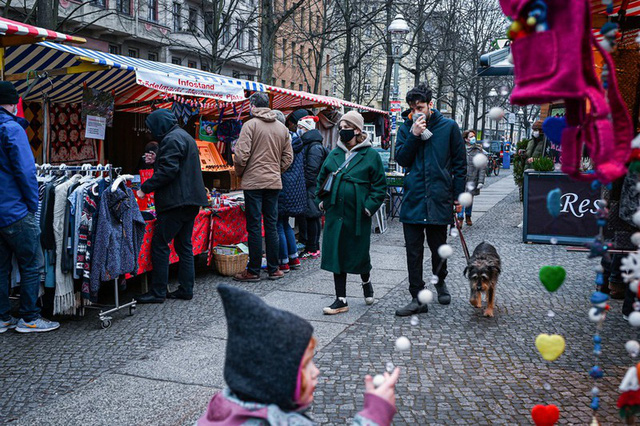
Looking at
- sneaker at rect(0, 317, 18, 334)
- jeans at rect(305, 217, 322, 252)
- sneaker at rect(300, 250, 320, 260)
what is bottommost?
sneaker at rect(0, 317, 18, 334)

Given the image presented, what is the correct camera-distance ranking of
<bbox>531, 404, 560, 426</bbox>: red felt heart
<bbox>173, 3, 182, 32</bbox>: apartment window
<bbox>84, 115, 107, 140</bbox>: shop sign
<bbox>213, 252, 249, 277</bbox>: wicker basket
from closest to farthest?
<bbox>531, 404, 560, 426</bbox>: red felt heart → <bbox>213, 252, 249, 277</bbox>: wicker basket → <bbox>84, 115, 107, 140</bbox>: shop sign → <bbox>173, 3, 182, 32</bbox>: apartment window

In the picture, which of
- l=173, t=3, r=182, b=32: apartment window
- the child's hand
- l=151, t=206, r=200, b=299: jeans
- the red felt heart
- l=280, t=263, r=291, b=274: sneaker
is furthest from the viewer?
l=173, t=3, r=182, b=32: apartment window

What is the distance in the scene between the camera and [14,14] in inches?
952

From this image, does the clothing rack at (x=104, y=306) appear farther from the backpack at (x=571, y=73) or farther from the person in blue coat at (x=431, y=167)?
the backpack at (x=571, y=73)

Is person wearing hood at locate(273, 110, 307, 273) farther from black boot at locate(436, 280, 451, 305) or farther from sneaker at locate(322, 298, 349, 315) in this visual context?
black boot at locate(436, 280, 451, 305)

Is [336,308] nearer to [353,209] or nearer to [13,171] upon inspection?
[353,209]

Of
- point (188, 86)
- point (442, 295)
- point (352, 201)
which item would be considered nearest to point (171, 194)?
point (352, 201)

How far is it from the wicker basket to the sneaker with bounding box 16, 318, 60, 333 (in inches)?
102

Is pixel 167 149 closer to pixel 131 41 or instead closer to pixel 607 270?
pixel 607 270

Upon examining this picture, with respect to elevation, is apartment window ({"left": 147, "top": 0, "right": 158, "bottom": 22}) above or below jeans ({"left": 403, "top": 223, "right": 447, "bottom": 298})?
above

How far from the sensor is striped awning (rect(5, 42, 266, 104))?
7246 mm

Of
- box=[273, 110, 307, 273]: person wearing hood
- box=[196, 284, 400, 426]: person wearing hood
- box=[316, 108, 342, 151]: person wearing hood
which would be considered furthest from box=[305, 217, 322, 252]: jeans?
box=[196, 284, 400, 426]: person wearing hood

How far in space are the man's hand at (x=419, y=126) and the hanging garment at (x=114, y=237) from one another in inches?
106

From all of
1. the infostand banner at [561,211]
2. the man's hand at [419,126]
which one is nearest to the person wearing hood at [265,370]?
the man's hand at [419,126]
